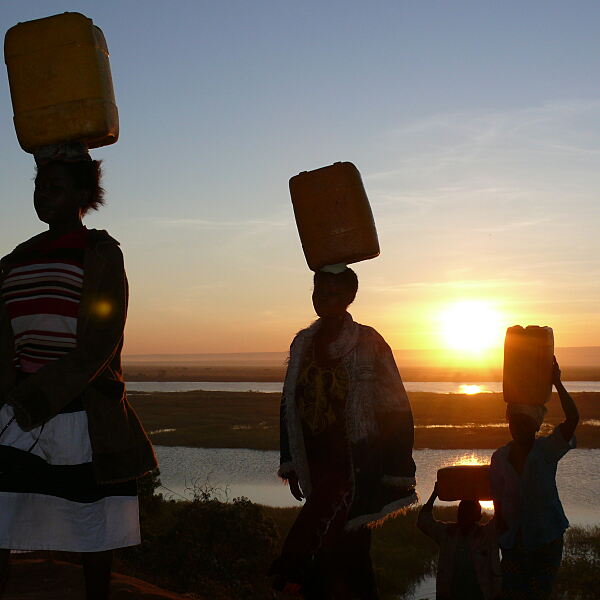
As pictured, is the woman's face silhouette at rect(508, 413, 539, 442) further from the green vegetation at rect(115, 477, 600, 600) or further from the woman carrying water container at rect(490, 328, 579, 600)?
the green vegetation at rect(115, 477, 600, 600)

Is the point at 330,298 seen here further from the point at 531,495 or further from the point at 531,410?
the point at 531,495

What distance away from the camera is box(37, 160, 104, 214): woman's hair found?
12.1 ft

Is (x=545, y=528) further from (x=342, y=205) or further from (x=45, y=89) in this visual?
(x=45, y=89)

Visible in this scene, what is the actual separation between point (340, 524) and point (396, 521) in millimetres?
13953

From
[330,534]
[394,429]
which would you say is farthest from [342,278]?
[330,534]

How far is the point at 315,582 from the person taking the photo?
4727mm

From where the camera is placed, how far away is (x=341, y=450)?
15.7ft

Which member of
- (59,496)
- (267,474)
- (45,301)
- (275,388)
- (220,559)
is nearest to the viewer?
(59,496)

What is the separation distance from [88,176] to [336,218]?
1.56 metres

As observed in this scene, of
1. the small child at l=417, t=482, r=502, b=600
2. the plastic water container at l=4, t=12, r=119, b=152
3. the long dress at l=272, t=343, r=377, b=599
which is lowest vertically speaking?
the small child at l=417, t=482, r=502, b=600

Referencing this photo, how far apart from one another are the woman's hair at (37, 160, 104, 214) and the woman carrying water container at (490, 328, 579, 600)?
3.06 metres

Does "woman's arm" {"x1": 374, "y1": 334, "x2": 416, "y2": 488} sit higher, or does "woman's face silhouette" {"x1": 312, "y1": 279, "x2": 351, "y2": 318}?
"woman's face silhouette" {"x1": 312, "y1": 279, "x2": 351, "y2": 318}

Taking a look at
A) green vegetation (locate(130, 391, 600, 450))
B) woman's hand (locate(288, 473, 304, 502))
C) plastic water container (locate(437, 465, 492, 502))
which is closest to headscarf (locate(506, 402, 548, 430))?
plastic water container (locate(437, 465, 492, 502))

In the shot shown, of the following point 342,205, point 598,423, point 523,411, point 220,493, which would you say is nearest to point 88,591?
point 342,205
